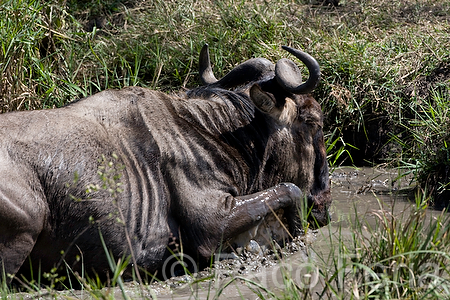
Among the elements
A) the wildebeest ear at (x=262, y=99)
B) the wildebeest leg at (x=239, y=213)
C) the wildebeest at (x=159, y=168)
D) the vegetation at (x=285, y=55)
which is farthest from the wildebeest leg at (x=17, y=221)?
the vegetation at (x=285, y=55)

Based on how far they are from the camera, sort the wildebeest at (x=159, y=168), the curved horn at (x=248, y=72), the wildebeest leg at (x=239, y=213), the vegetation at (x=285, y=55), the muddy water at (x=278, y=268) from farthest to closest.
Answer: the vegetation at (x=285, y=55)
the curved horn at (x=248, y=72)
the wildebeest leg at (x=239, y=213)
the wildebeest at (x=159, y=168)
the muddy water at (x=278, y=268)

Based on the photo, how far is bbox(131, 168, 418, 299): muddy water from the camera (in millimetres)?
3596

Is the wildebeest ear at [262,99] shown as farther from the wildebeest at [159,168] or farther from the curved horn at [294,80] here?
the curved horn at [294,80]

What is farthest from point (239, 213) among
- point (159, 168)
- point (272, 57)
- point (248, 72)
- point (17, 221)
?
point (272, 57)

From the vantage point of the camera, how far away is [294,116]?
17.3 feet

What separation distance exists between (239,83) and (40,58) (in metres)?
2.81

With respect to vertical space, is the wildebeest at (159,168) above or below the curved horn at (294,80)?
below

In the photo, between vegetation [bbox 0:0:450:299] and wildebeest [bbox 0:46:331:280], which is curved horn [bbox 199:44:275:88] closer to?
wildebeest [bbox 0:46:331:280]

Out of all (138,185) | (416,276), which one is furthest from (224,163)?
(416,276)

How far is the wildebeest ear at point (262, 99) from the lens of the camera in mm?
5004

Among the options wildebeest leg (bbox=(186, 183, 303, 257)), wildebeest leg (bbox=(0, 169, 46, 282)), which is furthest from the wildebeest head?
wildebeest leg (bbox=(0, 169, 46, 282))

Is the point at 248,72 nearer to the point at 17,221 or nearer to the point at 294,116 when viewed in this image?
the point at 294,116

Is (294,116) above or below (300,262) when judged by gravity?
above

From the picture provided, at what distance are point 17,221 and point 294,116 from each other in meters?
2.32
